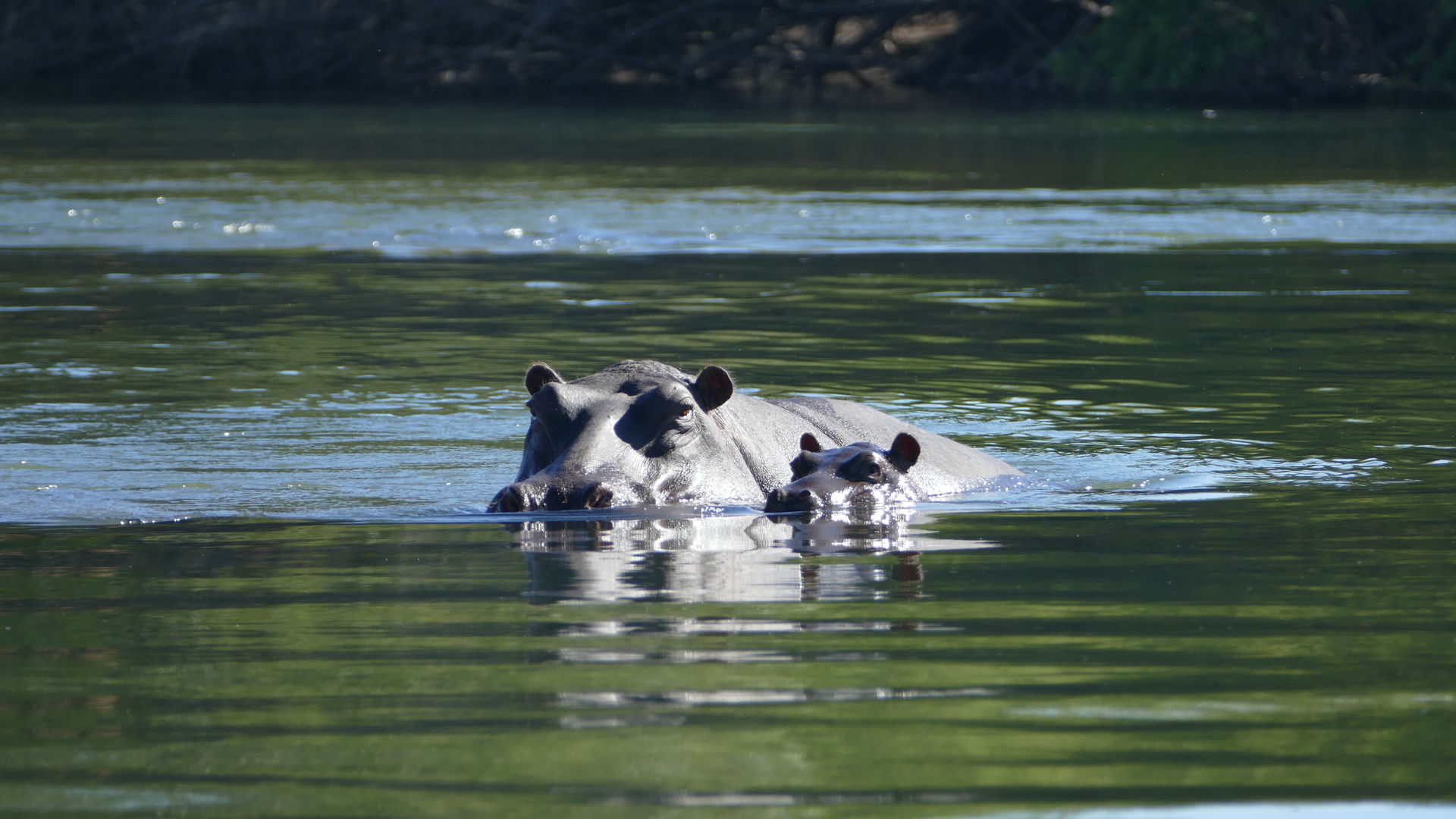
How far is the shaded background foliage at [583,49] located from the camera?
46219 millimetres

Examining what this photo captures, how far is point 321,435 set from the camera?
10.9 metres

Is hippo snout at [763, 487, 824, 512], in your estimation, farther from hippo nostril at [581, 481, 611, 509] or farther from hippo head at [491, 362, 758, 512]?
hippo nostril at [581, 481, 611, 509]

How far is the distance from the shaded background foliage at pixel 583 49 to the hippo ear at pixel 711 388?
117 ft

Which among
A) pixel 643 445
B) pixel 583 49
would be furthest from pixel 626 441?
pixel 583 49

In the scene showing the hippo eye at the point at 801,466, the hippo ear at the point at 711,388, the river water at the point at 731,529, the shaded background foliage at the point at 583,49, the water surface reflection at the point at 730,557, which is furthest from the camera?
the shaded background foliage at the point at 583,49

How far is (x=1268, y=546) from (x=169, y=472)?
4.61m

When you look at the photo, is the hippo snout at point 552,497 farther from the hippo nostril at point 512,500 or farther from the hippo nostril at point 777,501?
the hippo nostril at point 777,501

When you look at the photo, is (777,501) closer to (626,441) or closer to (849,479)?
(849,479)

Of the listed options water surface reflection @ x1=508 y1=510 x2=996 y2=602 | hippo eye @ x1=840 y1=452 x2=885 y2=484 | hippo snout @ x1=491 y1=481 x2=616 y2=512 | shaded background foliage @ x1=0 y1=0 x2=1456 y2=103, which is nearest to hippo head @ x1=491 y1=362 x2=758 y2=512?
hippo snout @ x1=491 y1=481 x2=616 y2=512

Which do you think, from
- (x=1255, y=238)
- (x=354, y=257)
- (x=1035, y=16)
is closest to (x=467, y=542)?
(x=354, y=257)

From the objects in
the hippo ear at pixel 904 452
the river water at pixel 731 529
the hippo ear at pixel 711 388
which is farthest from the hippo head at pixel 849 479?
the hippo ear at pixel 711 388

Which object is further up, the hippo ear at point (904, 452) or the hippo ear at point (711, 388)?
the hippo ear at point (711, 388)

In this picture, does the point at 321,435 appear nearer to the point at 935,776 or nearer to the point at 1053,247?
the point at 935,776

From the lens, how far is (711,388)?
841cm
